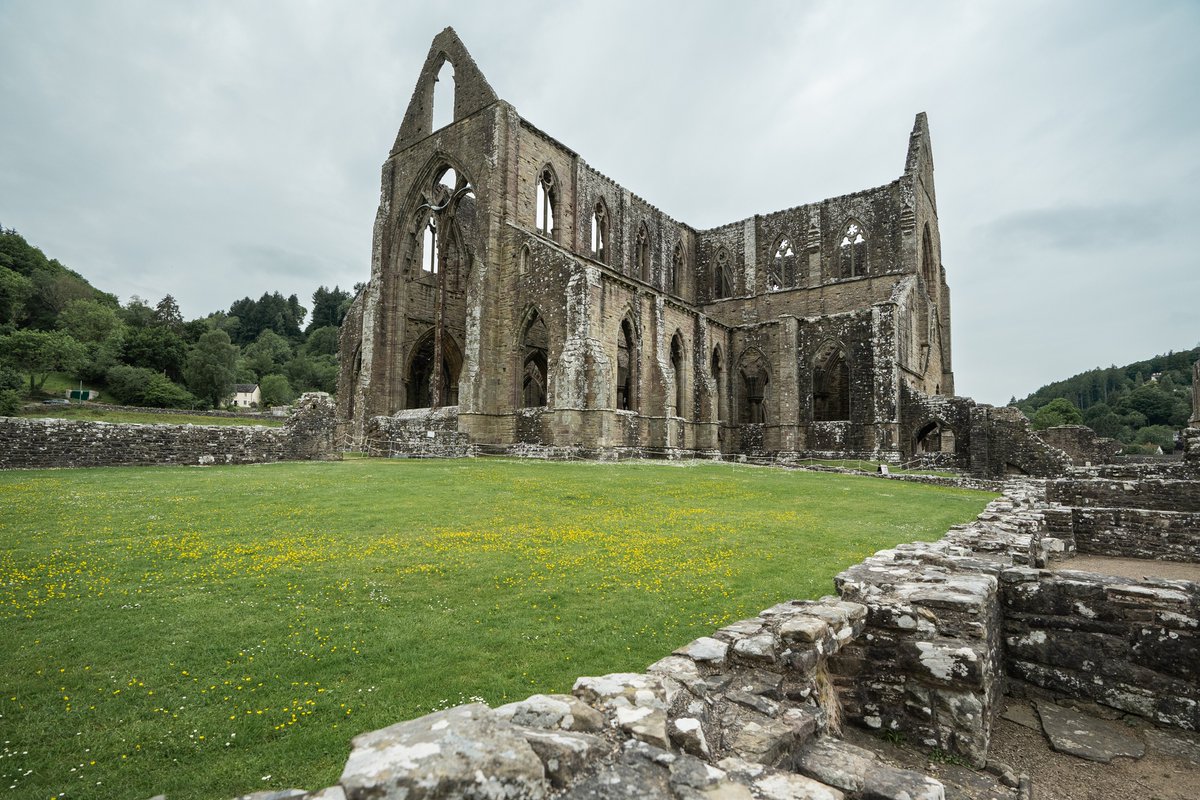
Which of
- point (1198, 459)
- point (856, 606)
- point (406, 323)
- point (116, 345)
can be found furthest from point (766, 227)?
point (116, 345)

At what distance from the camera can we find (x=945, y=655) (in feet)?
11.4

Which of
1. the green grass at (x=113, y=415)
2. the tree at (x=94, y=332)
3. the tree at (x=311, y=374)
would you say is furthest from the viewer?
the tree at (x=311, y=374)

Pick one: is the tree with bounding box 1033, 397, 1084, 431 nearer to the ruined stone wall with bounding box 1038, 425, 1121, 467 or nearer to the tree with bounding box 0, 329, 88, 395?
the ruined stone wall with bounding box 1038, 425, 1121, 467

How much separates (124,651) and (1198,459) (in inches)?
773

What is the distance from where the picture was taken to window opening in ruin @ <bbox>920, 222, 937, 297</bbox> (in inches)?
1385

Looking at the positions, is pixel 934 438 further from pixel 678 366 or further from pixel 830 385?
pixel 678 366

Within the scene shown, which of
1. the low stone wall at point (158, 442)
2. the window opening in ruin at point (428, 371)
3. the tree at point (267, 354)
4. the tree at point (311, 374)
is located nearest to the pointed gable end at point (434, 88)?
the window opening in ruin at point (428, 371)

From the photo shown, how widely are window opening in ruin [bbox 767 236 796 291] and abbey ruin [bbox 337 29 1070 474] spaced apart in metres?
0.15

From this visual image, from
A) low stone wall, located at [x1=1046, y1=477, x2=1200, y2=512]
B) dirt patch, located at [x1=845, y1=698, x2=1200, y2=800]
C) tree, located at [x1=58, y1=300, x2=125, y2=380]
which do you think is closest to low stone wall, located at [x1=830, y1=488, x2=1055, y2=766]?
dirt patch, located at [x1=845, y1=698, x2=1200, y2=800]

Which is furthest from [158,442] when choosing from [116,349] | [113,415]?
[116,349]

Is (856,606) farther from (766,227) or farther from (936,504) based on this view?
(766,227)

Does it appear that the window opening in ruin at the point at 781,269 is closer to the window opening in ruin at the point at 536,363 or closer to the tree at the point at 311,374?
the window opening in ruin at the point at 536,363

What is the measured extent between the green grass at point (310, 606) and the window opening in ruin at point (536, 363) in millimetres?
18836

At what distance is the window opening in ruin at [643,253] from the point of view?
1404 inches
